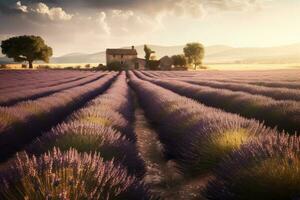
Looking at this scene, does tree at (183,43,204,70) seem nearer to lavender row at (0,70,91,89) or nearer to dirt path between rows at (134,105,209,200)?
lavender row at (0,70,91,89)

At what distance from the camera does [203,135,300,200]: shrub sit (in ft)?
7.62

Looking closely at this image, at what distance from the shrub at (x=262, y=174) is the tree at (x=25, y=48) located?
211 ft

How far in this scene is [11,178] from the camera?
2035mm

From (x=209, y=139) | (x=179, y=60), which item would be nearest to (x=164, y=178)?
(x=209, y=139)

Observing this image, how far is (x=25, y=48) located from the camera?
62312 mm

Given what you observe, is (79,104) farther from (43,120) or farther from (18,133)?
(18,133)

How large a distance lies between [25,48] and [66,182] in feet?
212

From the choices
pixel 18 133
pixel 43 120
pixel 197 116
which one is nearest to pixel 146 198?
pixel 197 116

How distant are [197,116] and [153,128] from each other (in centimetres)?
267

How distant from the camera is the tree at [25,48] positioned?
62.3 m

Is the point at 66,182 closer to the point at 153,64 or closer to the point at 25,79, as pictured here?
the point at 25,79

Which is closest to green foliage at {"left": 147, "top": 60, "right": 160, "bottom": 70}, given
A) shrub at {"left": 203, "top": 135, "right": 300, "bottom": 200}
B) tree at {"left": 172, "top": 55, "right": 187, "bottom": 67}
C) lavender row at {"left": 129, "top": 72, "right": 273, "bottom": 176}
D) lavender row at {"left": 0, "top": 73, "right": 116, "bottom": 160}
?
tree at {"left": 172, "top": 55, "right": 187, "bottom": 67}

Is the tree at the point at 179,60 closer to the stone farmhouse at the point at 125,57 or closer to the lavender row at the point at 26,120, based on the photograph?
the stone farmhouse at the point at 125,57

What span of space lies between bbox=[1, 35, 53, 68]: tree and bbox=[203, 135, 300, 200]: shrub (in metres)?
64.2
